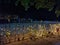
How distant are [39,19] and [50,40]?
2.37ft

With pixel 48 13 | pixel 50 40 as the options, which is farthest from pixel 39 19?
pixel 50 40

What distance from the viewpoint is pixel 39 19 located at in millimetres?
5957

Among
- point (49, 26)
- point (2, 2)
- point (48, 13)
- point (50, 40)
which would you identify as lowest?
point (50, 40)

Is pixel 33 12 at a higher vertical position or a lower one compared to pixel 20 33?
higher

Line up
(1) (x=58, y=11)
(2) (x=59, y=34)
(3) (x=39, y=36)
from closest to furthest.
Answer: (1) (x=58, y=11), (3) (x=39, y=36), (2) (x=59, y=34)

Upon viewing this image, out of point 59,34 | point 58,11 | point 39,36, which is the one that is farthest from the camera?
point 59,34

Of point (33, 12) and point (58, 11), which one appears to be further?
point (33, 12)

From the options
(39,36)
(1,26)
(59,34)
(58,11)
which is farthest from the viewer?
(59,34)

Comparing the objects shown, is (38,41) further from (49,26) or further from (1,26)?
(1,26)

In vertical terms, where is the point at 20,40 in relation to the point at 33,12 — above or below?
below

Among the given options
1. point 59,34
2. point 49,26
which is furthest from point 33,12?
point 59,34

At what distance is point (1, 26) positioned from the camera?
548 cm

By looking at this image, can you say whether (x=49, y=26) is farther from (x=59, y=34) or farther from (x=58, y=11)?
(x=58, y=11)

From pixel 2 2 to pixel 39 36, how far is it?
149cm
